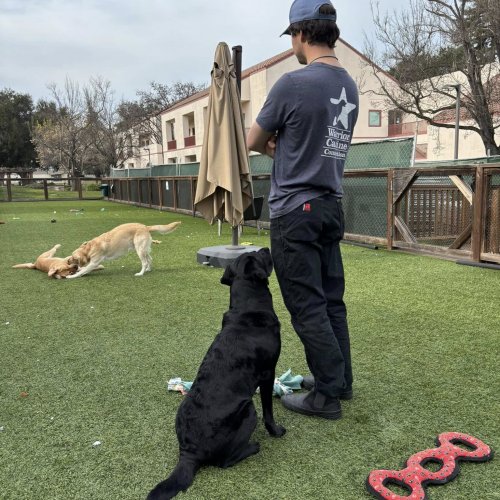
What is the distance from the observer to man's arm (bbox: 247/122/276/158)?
2.22m

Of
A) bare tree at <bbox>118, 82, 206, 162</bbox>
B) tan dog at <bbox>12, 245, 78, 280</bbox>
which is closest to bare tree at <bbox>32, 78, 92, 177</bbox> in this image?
bare tree at <bbox>118, 82, 206, 162</bbox>

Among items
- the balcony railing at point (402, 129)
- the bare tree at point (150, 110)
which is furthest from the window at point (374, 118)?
the bare tree at point (150, 110)

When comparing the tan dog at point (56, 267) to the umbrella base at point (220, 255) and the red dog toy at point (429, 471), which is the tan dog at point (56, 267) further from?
the red dog toy at point (429, 471)

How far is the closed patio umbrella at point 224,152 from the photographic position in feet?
18.6

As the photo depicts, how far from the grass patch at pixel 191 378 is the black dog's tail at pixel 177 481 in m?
0.06

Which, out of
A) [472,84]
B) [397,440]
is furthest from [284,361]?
[472,84]

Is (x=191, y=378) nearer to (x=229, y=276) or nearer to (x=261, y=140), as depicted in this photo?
(x=229, y=276)

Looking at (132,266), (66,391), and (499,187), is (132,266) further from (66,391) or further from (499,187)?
(499,187)

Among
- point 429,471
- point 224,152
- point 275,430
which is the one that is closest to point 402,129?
point 224,152

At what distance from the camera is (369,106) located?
30.3 metres

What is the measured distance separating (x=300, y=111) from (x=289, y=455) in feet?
5.09

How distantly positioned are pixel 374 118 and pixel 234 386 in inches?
1225

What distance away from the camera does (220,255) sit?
6.34 m

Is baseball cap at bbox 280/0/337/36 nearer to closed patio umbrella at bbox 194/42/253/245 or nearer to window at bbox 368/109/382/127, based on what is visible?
closed patio umbrella at bbox 194/42/253/245
